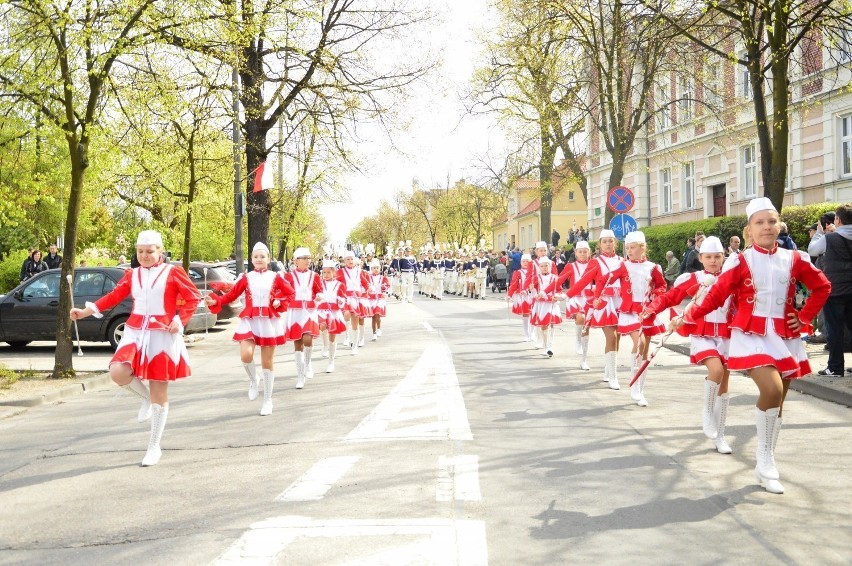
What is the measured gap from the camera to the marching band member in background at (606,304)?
38.5ft

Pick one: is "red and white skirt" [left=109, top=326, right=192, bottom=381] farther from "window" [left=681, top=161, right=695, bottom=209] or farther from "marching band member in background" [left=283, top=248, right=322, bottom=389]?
"window" [left=681, top=161, right=695, bottom=209]

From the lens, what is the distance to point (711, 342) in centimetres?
812

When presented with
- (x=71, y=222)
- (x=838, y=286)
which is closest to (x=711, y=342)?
(x=838, y=286)

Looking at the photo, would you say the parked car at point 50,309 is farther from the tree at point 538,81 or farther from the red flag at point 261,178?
the tree at point 538,81

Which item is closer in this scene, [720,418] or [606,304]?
[720,418]

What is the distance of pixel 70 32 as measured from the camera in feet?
43.4

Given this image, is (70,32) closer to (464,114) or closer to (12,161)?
(12,161)

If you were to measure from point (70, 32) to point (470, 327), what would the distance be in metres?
12.5

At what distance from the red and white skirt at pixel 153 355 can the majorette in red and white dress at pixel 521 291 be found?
10.7 metres

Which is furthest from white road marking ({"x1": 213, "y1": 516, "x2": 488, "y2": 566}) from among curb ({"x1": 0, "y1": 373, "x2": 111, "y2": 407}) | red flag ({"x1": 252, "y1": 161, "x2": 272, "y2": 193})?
red flag ({"x1": 252, "y1": 161, "x2": 272, "y2": 193})

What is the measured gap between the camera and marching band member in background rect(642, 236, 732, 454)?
7.75 m

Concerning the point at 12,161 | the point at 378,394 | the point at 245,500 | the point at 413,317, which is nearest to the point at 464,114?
the point at 413,317

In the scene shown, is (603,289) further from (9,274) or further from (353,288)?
(9,274)

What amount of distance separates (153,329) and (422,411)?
299cm
